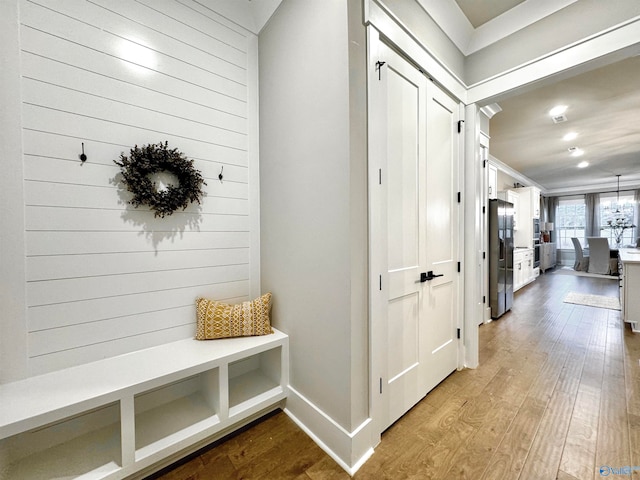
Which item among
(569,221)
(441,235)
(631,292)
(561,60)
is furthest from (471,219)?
(569,221)

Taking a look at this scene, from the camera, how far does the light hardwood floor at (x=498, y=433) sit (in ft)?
4.39

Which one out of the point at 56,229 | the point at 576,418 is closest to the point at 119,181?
the point at 56,229

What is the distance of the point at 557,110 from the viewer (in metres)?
3.42

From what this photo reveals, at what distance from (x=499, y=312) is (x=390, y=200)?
327 cm

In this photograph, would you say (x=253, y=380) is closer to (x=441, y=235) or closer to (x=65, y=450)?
(x=65, y=450)

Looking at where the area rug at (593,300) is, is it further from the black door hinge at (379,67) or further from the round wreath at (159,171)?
the round wreath at (159,171)

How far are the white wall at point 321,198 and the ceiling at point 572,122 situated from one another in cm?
135

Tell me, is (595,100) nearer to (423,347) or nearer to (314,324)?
(423,347)

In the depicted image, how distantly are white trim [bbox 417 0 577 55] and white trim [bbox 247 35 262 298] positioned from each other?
1.28 m

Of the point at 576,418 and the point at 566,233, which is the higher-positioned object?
the point at 566,233

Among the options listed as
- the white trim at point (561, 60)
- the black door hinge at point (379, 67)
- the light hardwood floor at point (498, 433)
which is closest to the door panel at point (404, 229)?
the black door hinge at point (379, 67)

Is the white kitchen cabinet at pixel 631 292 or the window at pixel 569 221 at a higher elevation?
the window at pixel 569 221

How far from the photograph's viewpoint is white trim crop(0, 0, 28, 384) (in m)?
1.23

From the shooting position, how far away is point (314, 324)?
5.18ft
